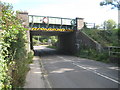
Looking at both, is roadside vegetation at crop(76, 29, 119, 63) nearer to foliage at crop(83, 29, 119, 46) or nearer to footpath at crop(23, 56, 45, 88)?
foliage at crop(83, 29, 119, 46)

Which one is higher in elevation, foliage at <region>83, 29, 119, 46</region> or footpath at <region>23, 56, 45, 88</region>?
foliage at <region>83, 29, 119, 46</region>

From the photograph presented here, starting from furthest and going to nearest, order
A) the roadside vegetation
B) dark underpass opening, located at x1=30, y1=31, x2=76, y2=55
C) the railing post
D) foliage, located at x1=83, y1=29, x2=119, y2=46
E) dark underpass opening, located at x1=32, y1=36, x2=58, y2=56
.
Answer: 1. dark underpass opening, located at x1=32, y1=36, x2=58, y2=56
2. dark underpass opening, located at x1=30, y1=31, x2=76, y2=55
3. the railing post
4. foliage, located at x1=83, y1=29, x2=119, y2=46
5. the roadside vegetation

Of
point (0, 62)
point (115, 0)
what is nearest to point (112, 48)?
point (115, 0)

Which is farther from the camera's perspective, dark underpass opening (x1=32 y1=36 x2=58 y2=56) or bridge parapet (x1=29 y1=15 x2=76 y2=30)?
dark underpass opening (x1=32 y1=36 x2=58 y2=56)

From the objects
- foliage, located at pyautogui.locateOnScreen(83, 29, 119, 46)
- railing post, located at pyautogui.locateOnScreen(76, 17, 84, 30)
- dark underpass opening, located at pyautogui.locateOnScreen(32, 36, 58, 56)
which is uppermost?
railing post, located at pyautogui.locateOnScreen(76, 17, 84, 30)

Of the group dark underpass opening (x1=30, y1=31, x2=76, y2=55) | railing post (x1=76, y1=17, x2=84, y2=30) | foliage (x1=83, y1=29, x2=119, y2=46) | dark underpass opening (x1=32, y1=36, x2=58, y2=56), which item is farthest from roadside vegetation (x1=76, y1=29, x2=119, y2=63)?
dark underpass opening (x1=32, y1=36, x2=58, y2=56)

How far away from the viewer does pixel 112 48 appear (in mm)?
15859

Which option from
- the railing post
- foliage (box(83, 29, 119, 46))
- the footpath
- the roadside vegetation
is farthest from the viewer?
the railing post

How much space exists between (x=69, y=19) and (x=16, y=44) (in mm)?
16940

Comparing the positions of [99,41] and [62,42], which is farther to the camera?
[62,42]

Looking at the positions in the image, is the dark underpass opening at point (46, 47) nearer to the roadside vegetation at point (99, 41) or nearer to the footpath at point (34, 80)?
the roadside vegetation at point (99, 41)

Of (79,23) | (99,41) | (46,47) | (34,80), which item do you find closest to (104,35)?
(99,41)

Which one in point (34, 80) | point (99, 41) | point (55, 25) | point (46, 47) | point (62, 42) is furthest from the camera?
point (46, 47)

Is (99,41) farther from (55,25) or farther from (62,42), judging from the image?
(62,42)
